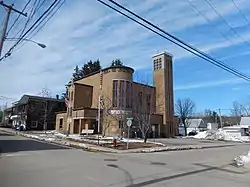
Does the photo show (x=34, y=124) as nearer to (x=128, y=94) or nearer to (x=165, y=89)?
(x=128, y=94)

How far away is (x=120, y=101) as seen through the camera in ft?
162

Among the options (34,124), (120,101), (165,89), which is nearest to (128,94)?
(120,101)

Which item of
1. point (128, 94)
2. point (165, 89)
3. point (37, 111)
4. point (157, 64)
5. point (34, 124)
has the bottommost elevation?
point (34, 124)

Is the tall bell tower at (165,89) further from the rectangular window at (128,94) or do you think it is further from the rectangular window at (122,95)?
the rectangular window at (122,95)

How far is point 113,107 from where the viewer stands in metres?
48.6

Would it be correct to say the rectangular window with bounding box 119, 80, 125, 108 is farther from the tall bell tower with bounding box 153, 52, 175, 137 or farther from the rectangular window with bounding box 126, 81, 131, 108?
the tall bell tower with bounding box 153, 52, 175, 137

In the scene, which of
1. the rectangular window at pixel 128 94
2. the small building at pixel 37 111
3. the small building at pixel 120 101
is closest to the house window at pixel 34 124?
the small building at pixel 37 111

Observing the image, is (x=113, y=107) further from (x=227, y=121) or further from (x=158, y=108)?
(x=227, y=121)

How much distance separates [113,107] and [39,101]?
31631 mm

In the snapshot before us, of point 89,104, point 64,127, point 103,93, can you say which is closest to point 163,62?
point 103,93

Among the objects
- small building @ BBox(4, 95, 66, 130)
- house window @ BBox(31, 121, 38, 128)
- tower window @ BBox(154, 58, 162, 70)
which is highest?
tower window @ BBox(154, 58, 162, 70)

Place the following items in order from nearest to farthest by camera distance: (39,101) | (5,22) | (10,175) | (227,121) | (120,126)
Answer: (10,175), (5,22), (120,126), (39,101), (227,121)

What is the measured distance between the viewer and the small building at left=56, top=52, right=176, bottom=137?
46556 mm

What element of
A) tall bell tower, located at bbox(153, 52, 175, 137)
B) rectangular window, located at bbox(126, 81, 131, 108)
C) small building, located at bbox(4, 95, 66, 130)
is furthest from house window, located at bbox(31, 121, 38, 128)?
tall bell tower, located at bbox(153, 52, 175, 137)
